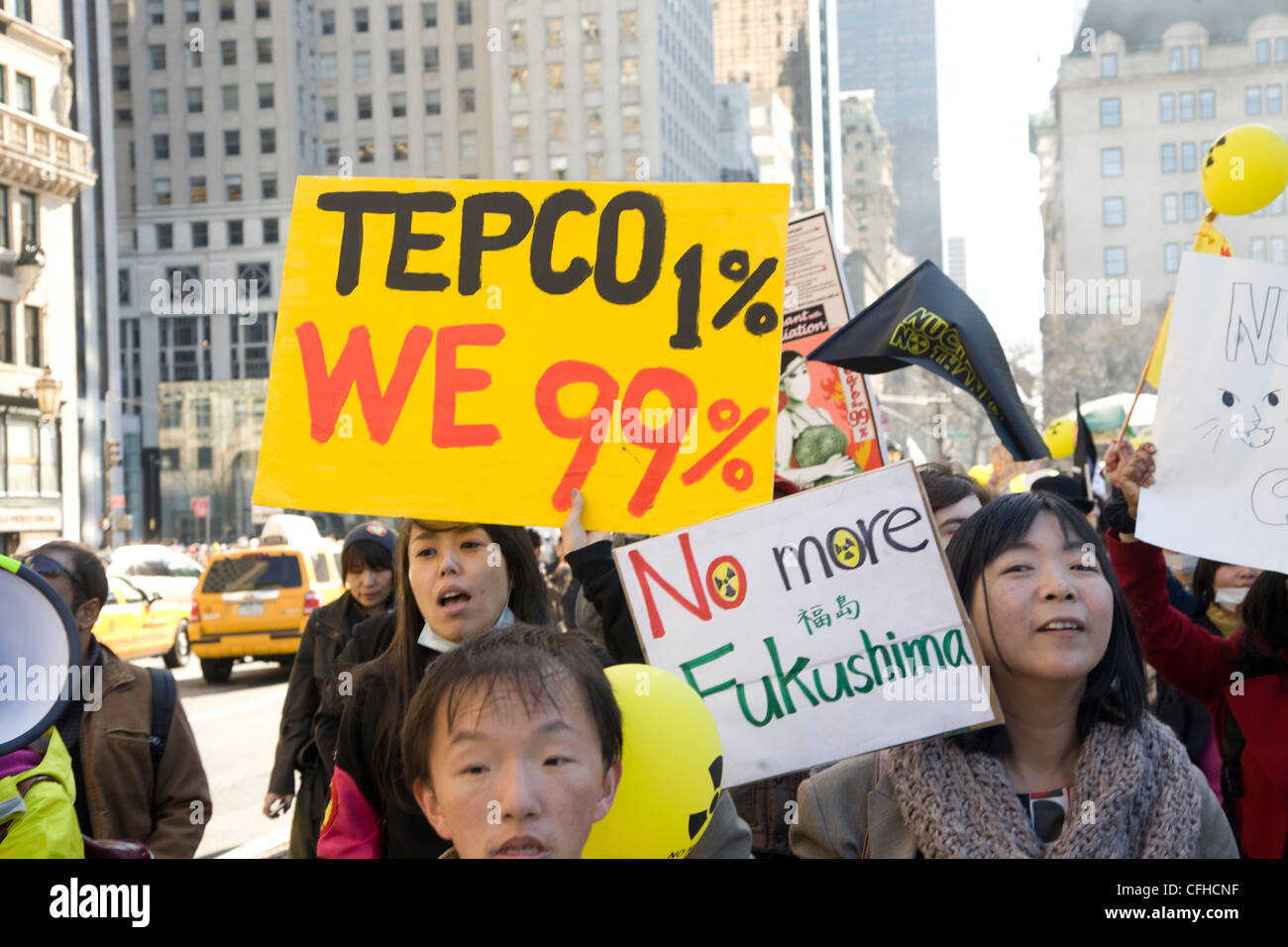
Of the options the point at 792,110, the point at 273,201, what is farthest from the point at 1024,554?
the point at 792,110

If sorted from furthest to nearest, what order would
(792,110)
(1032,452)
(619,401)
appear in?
(792,110)
(1032,452)
(619,401)

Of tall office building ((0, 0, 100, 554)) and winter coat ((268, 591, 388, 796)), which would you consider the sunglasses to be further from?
tall office building ((0, 0, 100, 554))

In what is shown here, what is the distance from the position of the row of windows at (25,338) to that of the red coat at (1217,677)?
37883 mm

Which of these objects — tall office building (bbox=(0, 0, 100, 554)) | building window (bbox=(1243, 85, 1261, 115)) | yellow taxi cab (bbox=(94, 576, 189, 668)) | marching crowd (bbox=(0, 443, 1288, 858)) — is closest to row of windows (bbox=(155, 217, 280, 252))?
tall office building (bbox=(0, 0, 100, 554))

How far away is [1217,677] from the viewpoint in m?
3.33

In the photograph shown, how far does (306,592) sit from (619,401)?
47.5 ft

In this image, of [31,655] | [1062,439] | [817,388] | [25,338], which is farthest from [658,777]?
[25,338]

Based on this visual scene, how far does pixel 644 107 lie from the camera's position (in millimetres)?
89188

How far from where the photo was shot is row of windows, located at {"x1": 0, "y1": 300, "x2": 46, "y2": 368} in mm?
36312

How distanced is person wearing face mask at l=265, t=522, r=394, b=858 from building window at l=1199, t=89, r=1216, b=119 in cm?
8700

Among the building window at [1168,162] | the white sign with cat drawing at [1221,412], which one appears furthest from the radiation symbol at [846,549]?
the building window at [1168,162]

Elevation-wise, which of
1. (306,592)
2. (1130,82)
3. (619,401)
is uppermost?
(1130,82)

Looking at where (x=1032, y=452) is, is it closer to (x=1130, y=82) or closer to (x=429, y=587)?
(x=429, y=587)

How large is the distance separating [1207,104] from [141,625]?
266ft
